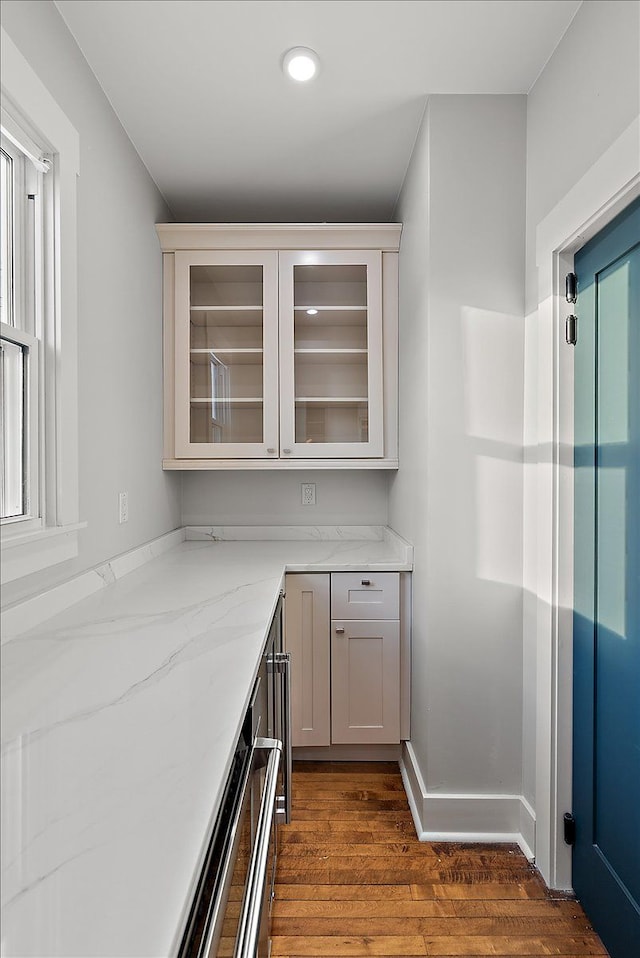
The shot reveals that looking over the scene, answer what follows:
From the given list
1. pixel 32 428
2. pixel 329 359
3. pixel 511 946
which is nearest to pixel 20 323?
pixel 32 428

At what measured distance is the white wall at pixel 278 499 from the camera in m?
3.13

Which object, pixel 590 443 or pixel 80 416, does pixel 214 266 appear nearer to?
pixel 80 416

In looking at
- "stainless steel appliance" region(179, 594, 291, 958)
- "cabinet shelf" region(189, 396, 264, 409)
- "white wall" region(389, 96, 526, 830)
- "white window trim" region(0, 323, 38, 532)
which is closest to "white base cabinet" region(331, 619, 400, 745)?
"white wall" region(389, 96, 526, 830)

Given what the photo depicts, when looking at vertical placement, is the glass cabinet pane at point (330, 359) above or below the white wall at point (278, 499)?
above

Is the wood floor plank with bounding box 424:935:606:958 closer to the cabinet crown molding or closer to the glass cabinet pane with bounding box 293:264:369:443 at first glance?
the glass cabinet pane with bounding box 293:264:369:443

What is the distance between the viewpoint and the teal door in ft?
4.70

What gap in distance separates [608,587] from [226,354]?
193cm

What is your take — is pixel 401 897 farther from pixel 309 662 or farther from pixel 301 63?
pixel 301 63

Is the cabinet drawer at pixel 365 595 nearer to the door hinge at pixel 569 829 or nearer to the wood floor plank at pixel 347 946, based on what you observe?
the door hinge at pixel 569 829

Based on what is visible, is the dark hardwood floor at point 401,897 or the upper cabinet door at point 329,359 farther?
the upper cabinet door at point 329,359

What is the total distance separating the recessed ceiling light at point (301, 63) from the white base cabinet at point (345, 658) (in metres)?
1.75

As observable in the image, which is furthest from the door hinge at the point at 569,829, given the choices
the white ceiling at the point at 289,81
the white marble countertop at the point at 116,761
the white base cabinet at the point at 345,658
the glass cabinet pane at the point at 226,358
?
the white ceiling at the point at 289,81

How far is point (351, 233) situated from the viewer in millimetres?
2752

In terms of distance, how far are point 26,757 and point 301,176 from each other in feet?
7.96
